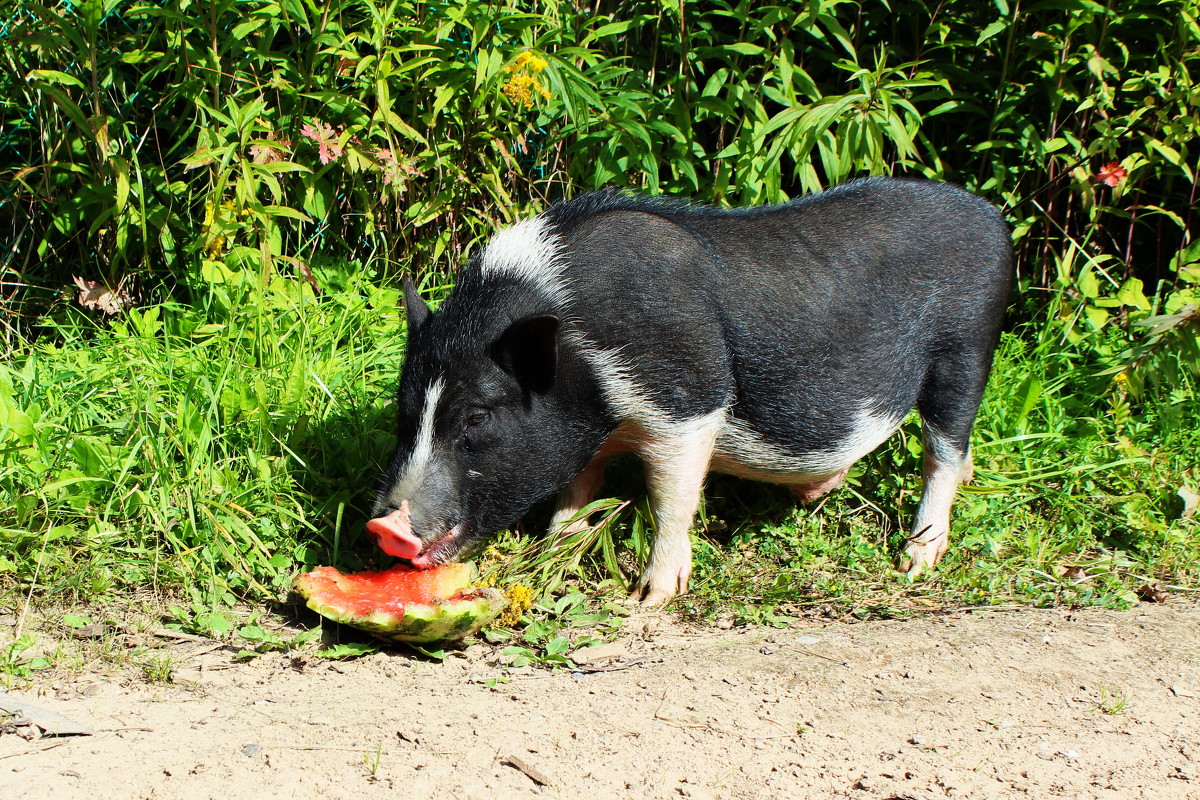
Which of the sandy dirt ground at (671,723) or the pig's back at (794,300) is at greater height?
the pig's back at (794,300)

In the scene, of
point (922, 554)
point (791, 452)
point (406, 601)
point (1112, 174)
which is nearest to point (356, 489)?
point (406, 601)

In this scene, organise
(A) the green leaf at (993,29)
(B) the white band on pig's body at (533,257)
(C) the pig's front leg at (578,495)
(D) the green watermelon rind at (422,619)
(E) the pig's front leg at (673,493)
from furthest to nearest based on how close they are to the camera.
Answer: (A) the green leaf at (993,29), (C) the pig's front leg at (578,495), (E) the pig's front leg at (673,493), (B) the white band on pig's body at (533,257), (D) the green watermelon rind at (422,619)

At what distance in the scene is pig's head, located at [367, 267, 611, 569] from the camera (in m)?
3.45

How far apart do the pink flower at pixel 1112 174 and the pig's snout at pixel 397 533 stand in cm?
359

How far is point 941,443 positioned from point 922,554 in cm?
45

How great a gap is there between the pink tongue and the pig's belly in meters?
1.18

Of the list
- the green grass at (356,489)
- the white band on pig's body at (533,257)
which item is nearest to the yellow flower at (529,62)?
the white band on pig's body at (533,257)

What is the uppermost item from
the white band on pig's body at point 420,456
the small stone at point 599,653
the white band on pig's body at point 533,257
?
the white band on pig's body at point 533,257

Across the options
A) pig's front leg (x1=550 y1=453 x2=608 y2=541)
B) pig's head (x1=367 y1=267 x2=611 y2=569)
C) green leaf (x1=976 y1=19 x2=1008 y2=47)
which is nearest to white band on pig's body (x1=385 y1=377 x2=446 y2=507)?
pig's head (x1=367 y1=267 x2=611 y2=569)

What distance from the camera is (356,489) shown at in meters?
4.00

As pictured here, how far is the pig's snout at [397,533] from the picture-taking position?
3.35 metres

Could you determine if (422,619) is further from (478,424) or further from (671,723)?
(671,723)

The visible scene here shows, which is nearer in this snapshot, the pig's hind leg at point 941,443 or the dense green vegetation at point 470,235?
the dense green vegetation at point 470,235

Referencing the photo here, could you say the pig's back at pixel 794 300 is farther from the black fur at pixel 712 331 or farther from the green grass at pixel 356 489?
the green grass at pixel 356 489
